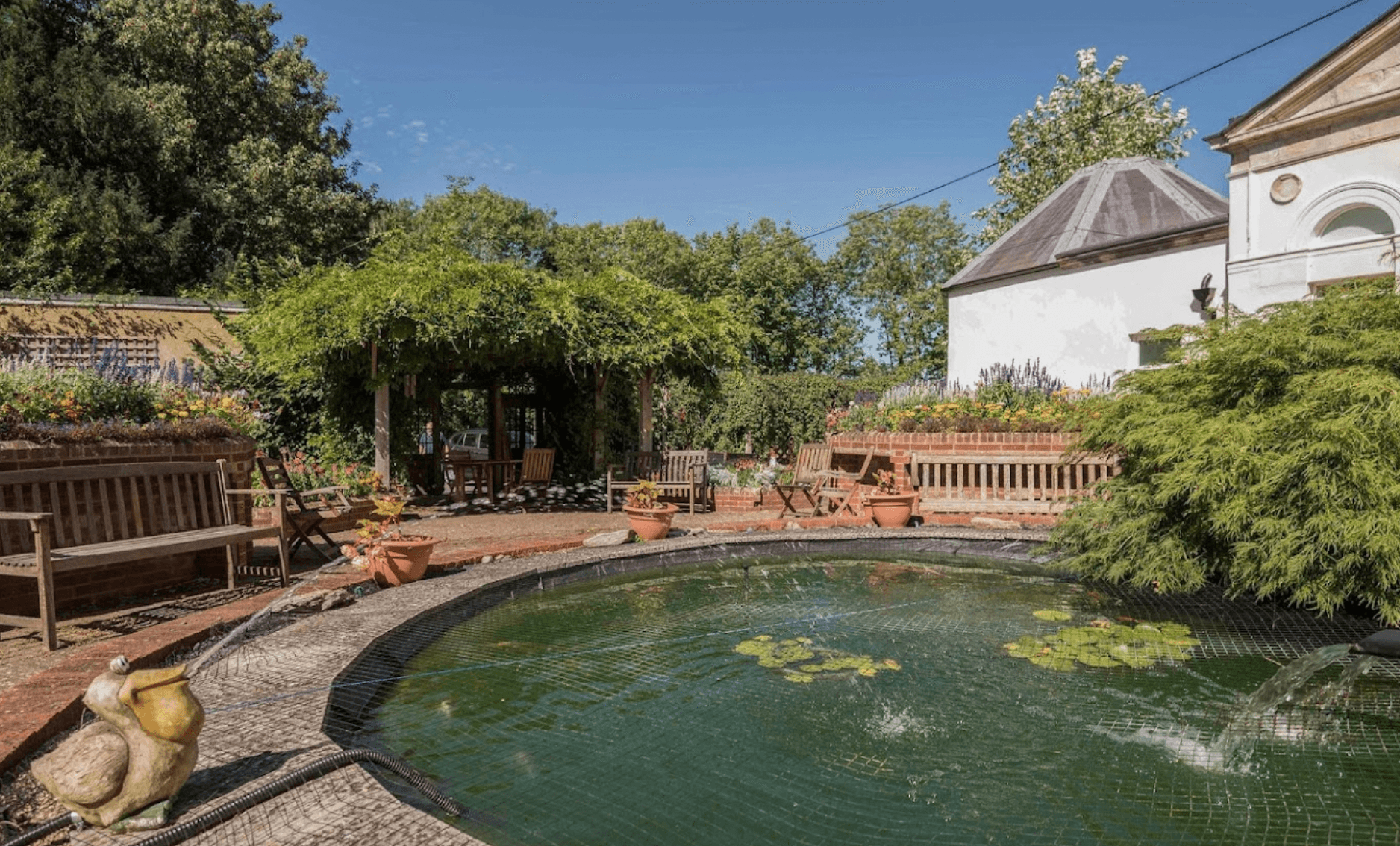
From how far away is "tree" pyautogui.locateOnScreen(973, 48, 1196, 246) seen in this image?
27.8 meters

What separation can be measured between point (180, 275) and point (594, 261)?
1539 cm

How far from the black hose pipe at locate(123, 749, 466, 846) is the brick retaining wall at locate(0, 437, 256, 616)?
3323 millimetres

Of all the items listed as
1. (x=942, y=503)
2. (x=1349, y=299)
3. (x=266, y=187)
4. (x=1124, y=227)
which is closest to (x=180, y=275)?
(x=266, y=187)

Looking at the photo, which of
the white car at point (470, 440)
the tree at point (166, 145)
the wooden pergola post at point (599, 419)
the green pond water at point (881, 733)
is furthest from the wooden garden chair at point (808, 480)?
the tree at point (166, 145)

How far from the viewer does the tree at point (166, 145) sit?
65.6 ft

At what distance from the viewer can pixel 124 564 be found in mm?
5660

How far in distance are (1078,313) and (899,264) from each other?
18.6 metres

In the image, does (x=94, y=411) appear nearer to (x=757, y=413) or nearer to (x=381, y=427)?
(x=381, y=427)

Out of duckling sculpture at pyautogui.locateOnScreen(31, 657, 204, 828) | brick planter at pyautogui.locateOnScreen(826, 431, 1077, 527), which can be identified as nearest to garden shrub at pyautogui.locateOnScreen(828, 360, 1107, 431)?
brick planter at pyautogui.locateOnScreen(826, 431, 1077, 527)

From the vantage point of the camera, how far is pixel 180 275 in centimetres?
2241

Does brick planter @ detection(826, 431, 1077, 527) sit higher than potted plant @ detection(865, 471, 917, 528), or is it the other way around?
brick planter @ detection(826, 431, 1077, 527)

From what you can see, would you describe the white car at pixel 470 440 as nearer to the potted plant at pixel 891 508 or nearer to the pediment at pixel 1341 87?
the potted plant at pixel 891 508

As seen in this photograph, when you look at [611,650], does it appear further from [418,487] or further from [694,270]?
[694,270]

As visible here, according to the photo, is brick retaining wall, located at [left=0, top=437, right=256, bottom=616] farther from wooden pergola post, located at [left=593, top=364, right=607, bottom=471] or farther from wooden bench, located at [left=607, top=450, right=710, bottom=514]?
wooden pergola post, located at [left=593, top=364, right=607, bottom=471]
